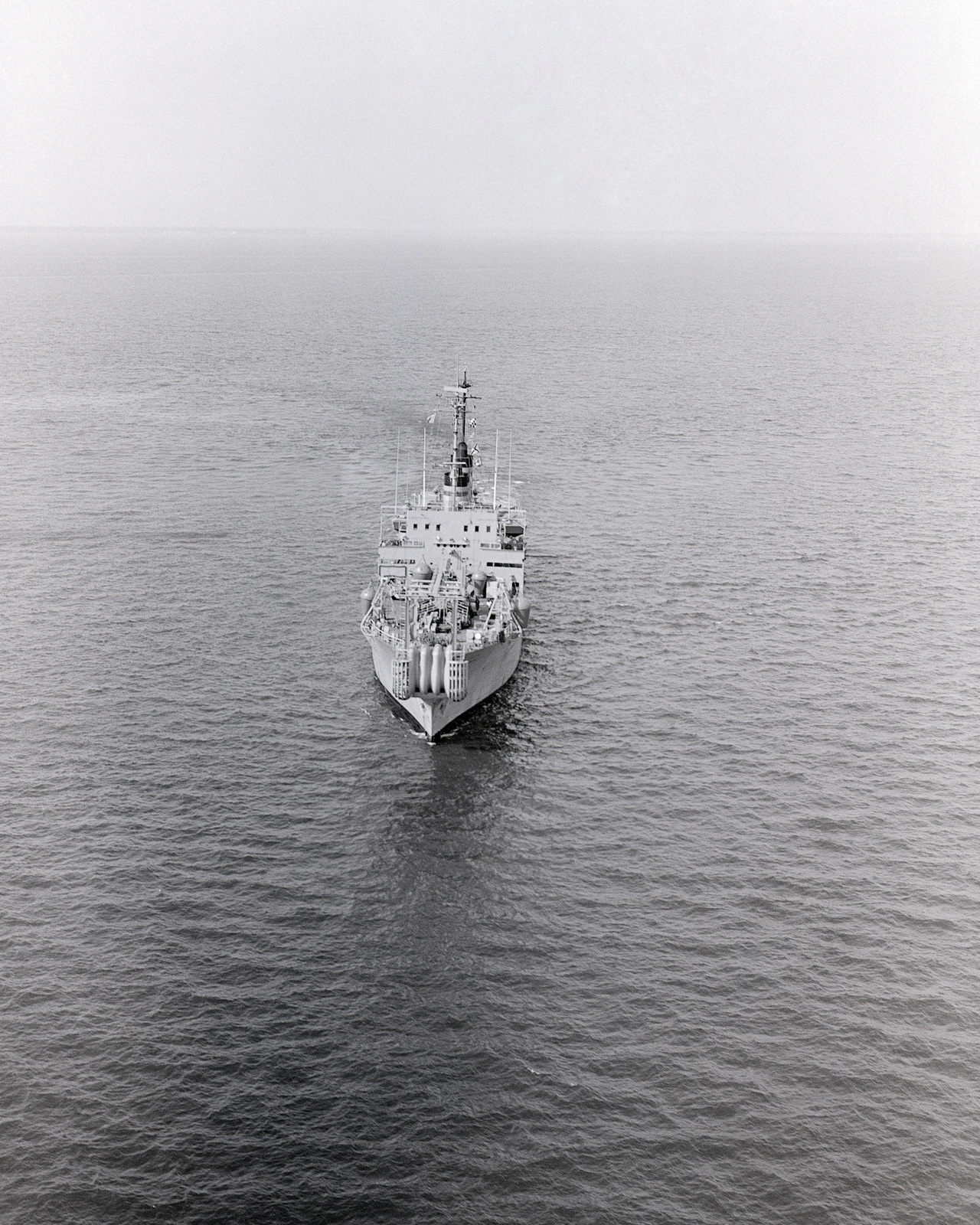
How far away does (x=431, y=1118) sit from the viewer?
59062mm

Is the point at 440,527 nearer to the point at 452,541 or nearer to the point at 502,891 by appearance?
the point at 452,541

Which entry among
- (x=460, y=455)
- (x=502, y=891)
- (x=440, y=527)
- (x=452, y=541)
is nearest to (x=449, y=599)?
(x=452, y=541)

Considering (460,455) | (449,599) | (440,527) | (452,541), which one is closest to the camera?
(449,599)

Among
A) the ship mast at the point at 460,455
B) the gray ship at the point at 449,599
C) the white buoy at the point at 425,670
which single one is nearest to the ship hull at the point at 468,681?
the gray ship at the point at 449,599

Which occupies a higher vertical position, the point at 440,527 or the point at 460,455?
the point at 460,455

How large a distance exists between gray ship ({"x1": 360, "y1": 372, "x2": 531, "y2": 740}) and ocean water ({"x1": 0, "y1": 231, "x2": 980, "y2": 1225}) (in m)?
3.01

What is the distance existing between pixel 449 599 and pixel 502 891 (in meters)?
36.3

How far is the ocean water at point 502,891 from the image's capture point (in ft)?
187

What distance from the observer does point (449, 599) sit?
108 meters

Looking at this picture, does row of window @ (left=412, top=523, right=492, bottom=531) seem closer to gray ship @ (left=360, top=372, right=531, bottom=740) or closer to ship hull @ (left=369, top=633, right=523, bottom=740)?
gray ship @ (left=360, top=372, right=531, bottom=740)

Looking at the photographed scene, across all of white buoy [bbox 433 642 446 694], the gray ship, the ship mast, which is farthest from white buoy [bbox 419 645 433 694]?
the ship mast

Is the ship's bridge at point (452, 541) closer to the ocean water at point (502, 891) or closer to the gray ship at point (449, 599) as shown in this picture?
the gray ship at point (449, 599)

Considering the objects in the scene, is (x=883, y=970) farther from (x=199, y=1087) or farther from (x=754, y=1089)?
(x=199, y=1087)

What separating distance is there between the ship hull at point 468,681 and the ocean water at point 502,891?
1555mm
